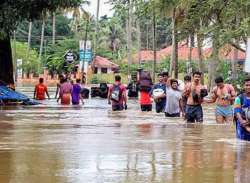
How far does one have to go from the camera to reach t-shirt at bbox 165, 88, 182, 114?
18266mm

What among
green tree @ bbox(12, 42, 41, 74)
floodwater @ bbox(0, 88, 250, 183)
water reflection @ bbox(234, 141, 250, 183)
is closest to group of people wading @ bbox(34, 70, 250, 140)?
floodwater @ bbox(0, 88, 250, 183)

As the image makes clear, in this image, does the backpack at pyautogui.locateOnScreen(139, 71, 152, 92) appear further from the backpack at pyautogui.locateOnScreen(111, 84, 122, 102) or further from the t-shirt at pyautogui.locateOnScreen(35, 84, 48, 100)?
the t-shirt at pyautogui.locateOnScreen(35, 84, 48, 100)

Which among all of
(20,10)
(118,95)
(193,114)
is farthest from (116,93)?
(20,10)

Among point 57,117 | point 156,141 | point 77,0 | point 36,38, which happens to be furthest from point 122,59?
point 156,141

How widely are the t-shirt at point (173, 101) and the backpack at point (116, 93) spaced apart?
3.66 meters

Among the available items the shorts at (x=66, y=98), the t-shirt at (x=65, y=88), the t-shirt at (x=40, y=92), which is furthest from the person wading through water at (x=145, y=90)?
the t-shirt at (x=40, y=92)

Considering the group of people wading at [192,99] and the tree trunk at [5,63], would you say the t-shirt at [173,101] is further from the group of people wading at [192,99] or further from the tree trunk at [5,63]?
the tree trunk at [5,63]

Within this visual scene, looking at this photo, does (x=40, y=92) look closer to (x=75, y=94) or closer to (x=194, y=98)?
(x=75, y=94)

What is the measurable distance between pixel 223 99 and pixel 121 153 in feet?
19.5

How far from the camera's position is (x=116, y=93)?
22.6 meters

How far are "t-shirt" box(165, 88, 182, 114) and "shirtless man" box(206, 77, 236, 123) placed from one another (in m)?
1.95

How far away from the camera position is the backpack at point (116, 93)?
73.5 feet

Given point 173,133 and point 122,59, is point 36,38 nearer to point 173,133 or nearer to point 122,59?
point 122,59

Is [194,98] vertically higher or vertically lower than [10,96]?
higher
